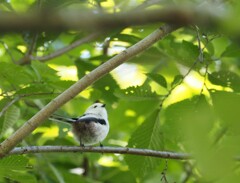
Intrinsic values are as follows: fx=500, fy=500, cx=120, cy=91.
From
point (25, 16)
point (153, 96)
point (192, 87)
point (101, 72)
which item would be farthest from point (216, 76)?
point (25, 16)

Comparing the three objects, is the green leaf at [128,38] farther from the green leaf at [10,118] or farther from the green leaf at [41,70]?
the green leaf at [10,118]

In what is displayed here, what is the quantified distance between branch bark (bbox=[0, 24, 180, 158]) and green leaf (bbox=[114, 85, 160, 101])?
1.01m

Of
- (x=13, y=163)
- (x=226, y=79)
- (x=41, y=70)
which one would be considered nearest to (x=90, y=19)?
(x=13, y=163)

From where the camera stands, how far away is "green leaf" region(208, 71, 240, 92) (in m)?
3.79

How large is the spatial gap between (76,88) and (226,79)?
1.61 meters

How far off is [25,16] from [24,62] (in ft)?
14.2

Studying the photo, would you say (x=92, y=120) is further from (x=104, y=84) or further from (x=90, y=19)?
(x=90, y=19)

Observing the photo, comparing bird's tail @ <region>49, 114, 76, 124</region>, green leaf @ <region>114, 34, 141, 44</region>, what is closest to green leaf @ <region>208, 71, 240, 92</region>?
green leaf @ <region>114, 34, 141, 44</region>

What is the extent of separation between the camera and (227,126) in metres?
1.01

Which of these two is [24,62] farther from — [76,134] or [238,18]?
[238,18]

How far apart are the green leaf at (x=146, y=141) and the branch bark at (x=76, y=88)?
1.23 m

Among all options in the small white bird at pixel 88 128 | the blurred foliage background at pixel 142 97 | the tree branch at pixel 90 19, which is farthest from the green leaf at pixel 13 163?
the tree branch at pixel 90 19

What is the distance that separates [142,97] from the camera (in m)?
3.96

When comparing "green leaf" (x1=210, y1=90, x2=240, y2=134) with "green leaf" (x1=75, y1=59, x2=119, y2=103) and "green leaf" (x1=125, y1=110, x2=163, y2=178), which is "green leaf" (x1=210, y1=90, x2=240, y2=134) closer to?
"green leaf" (x1=125, y1=110, x2=163, y2=178)
